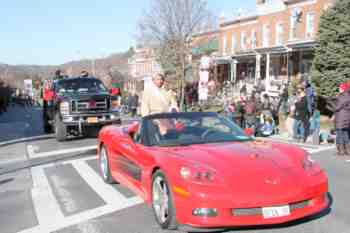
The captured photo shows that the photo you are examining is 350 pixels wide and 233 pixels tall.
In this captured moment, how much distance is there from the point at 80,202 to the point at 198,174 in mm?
2615

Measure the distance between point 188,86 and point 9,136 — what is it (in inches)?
921

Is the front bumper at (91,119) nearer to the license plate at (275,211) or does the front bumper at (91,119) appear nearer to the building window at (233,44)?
the license plate at (275,211)

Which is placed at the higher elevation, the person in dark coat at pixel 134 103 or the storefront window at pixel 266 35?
the storefront window at pixel 266 35

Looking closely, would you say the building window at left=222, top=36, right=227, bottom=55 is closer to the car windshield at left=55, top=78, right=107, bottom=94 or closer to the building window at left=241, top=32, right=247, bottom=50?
the building window at left=241, top=32, right=247, bottom=50

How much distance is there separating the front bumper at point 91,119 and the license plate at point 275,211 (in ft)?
36.6

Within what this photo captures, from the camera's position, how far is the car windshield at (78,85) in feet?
52.7

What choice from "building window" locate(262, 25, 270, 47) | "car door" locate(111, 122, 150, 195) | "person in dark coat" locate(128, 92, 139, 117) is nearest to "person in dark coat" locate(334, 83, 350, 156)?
"car door" locate(111, 122, 150, 195)

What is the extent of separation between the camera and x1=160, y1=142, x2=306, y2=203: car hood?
15.7 ft

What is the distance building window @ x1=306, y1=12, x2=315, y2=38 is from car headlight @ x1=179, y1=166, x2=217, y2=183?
1148 inches

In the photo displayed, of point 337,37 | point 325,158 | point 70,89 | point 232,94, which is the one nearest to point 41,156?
point 70,89

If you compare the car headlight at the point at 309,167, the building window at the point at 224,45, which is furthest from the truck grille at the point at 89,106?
the building window at the point at 224,45

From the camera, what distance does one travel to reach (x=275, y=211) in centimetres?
477

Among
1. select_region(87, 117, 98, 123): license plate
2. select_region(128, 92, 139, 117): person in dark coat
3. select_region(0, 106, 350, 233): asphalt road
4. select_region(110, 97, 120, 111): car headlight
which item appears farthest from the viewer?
select_region(128, 92, 139, 117): person in dark coat

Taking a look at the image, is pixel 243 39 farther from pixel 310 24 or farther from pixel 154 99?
Result: pixel 154 99
